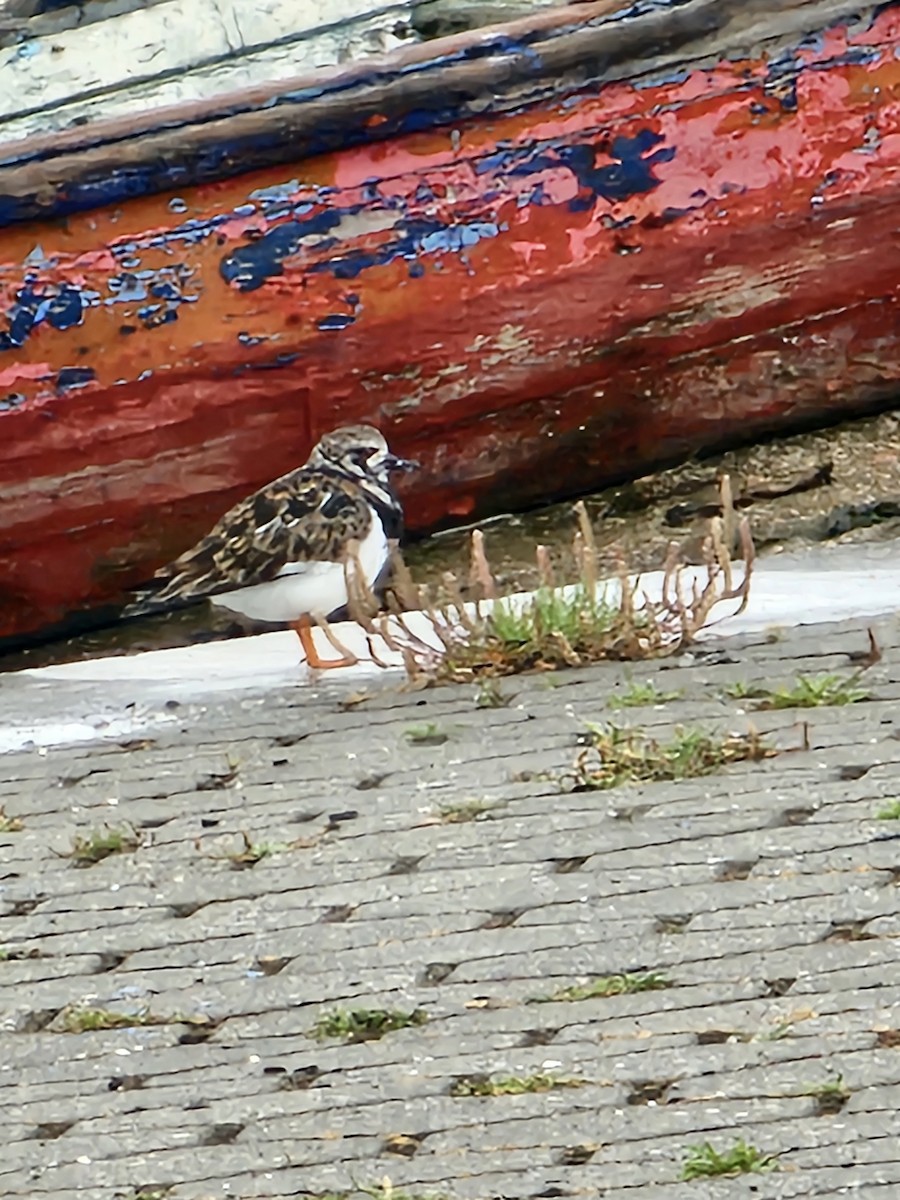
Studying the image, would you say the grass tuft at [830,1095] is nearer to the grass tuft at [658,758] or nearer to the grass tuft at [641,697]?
the grass tuft at [658,758]

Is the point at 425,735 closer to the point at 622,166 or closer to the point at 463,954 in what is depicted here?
the point at 463,954

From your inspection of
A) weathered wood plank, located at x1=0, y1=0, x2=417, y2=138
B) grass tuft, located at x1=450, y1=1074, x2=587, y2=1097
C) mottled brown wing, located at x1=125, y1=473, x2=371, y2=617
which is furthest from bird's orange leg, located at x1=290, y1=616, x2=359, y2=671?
weathered wood plank, located at x1=0, y1=0, x2=417, y2=138

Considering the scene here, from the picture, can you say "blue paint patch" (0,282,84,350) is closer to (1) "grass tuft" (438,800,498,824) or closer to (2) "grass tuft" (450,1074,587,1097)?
(1) "grass tuft" (438,800,498,824)

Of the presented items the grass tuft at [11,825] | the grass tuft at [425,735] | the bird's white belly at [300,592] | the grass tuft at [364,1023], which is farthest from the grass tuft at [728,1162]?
the bird's white belly at [300,592]

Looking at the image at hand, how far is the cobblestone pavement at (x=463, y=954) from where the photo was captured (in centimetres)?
273

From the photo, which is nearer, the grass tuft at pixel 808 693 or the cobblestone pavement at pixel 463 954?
the cobblestone pavement at pixel 463 954

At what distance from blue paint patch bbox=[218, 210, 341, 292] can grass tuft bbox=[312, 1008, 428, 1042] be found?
350 centimetres

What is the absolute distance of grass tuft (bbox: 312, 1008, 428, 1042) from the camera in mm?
3119

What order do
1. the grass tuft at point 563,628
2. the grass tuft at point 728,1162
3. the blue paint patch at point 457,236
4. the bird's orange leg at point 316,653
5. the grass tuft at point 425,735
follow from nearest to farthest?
the grass tuft at point 728,1162 < the grass tuft at point 425,735 < the grass tuft at point 563,628 < the bird's orange leg at point 316,653 < the blue paint patch at point 457,236

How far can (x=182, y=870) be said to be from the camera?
3863 mm

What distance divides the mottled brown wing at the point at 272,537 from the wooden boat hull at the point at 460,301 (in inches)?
37.5

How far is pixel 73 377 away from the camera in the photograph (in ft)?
20.5

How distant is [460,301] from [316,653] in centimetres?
164

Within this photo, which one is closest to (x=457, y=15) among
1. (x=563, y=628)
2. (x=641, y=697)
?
(x=563, y=628)
